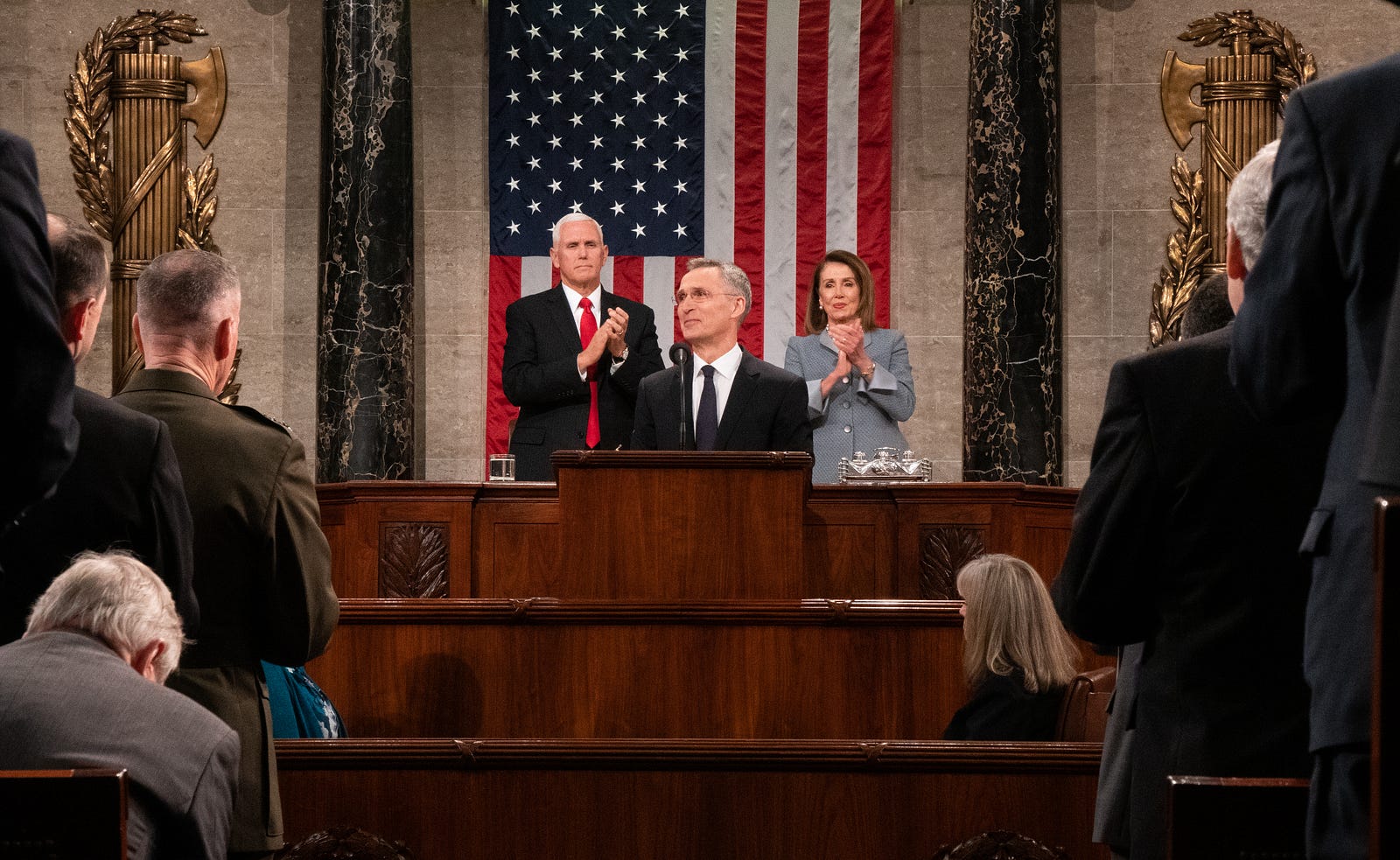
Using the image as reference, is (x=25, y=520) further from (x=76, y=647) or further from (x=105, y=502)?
(x=76, y=647)

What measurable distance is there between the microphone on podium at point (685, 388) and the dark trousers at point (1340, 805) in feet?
14.2

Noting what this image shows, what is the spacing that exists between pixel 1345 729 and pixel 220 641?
6.56ft

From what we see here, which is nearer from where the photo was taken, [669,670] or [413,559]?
[669,670]

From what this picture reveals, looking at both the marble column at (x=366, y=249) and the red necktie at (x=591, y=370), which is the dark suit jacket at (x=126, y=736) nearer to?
the red necktie at (x=591, y=370)

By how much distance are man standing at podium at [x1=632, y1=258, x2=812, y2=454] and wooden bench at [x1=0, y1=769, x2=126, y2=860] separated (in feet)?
14.9

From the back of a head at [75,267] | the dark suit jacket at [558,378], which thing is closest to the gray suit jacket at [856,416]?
the dark suit jacket at [558,378]

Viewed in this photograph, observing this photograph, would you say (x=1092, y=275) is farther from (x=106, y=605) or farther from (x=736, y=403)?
(x=106, y=605)

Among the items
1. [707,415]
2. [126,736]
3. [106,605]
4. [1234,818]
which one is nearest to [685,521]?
[707,415]

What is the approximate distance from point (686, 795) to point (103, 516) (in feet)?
4.51

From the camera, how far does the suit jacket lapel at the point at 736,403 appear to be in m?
6.58

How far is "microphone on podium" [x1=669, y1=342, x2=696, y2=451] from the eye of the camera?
5934 millimetres

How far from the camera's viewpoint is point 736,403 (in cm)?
664

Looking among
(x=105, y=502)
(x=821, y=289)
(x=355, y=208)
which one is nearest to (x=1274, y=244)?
(x=105, y=502)

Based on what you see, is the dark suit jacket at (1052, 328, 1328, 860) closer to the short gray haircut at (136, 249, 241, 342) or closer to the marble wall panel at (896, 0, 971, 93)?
the short gray haircut at (136, 249, 241, 342)
